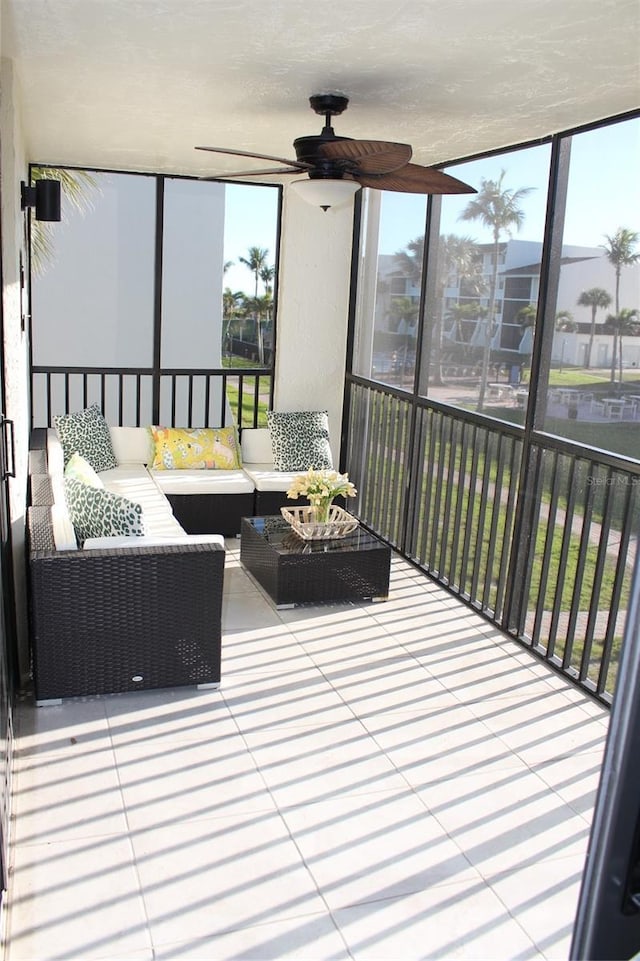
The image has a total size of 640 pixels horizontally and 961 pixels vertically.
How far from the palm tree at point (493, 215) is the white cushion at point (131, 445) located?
9.36 ft

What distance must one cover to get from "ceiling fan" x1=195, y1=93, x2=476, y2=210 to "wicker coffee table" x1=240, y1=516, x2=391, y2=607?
200 centimetres

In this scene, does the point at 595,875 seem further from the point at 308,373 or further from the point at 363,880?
the point at 308,373

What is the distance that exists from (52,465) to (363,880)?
3.09 metres

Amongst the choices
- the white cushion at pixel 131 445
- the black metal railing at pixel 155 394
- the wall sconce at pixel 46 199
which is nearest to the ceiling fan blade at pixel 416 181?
the wall sconce at pixel 46 199

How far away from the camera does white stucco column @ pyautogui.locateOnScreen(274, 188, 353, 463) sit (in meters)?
6.69

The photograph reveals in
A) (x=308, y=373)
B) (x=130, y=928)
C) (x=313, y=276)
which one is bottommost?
(x=130, y=928)

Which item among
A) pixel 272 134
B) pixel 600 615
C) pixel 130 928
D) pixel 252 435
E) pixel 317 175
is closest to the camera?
pixel 130 928

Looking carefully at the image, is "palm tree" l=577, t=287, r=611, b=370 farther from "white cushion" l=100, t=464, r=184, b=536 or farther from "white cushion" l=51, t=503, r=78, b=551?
"white cushion" l=51, t=503, r=78, b=551

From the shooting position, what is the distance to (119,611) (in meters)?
3.54

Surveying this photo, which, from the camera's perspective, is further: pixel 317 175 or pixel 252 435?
pixel 252 435

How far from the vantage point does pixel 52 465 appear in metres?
4.86

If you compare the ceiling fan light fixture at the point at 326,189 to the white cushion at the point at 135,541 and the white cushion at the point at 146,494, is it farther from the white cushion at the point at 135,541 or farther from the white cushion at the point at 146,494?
the white cushion at the point at 146,494

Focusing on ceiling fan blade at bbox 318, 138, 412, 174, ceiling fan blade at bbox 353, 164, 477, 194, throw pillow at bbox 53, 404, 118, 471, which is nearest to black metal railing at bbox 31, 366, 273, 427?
throw pillow at bbox 53, 404, 118, 471

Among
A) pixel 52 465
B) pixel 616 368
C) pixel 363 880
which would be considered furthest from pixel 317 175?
pixel 616 368
